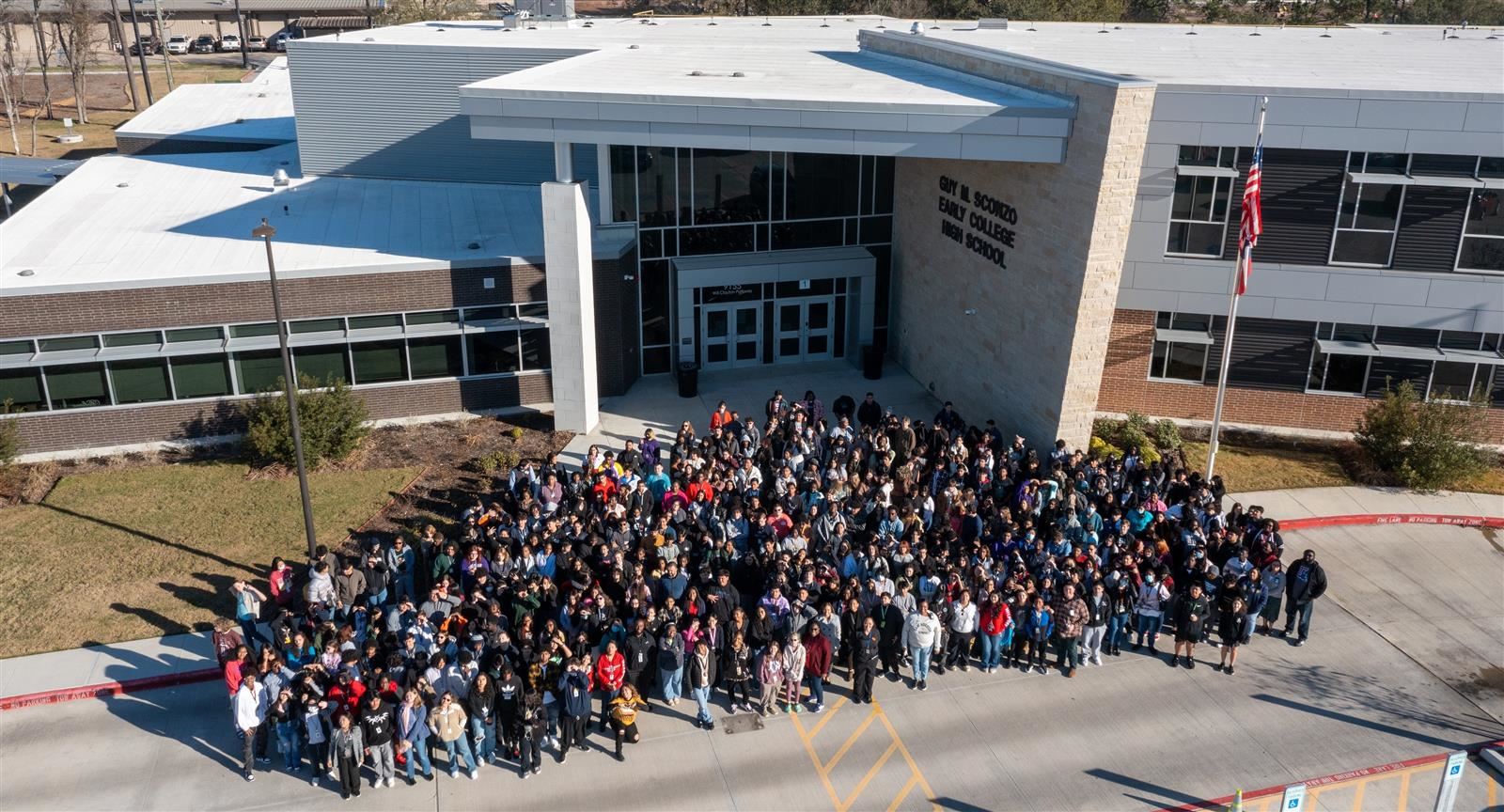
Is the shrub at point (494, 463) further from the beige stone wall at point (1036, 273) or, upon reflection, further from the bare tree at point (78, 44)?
the bare tree at point (78, 44)

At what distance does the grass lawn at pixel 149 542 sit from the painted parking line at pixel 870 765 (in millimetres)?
10214

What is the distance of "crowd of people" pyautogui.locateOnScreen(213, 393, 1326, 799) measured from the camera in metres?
15.2

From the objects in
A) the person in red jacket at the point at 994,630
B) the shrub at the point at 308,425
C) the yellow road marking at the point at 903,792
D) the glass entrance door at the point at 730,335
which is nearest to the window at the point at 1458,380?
the person in red jacket at the point at 994,630

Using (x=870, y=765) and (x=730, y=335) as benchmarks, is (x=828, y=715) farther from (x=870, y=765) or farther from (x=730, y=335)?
(x=730, y=335)

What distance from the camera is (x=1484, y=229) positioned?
2398 centimetres

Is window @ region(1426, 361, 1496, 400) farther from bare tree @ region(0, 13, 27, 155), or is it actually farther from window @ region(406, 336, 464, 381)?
bare tree @ region(0, 13, 27, 155)

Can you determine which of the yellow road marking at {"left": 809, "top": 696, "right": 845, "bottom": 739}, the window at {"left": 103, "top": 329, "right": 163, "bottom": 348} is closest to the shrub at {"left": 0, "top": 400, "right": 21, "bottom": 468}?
the window at {"left": 103, "top": 329, "right": 163, "bottom": 348}

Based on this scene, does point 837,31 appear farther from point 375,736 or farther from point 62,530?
point 375,736

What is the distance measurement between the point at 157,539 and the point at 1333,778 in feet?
66.4

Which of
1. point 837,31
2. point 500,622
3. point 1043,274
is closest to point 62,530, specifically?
point 500,622

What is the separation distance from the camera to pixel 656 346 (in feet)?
100

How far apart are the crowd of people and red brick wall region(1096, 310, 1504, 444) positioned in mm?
5674

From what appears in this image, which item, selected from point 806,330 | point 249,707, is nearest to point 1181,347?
point 806,330

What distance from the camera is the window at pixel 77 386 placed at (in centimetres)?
2480
